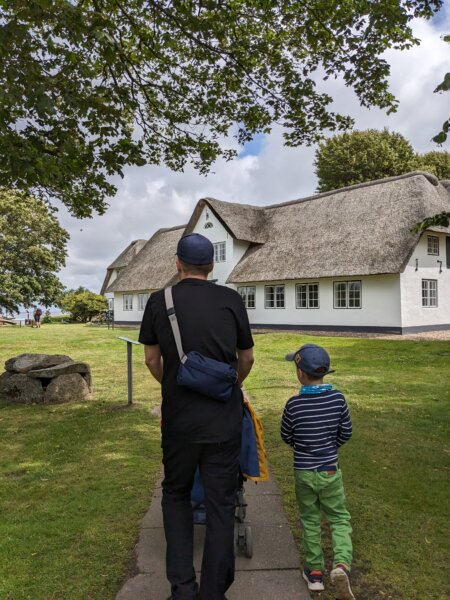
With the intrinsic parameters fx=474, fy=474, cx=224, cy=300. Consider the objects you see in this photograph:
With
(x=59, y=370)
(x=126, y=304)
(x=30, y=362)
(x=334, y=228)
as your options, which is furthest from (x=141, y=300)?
(x=59, y=370)

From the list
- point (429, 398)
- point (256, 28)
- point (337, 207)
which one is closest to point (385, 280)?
point (337, 207)

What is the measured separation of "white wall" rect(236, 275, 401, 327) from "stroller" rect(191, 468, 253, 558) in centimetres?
1988

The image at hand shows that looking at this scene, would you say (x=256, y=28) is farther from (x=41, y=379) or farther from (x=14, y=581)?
(x=14, y=581)

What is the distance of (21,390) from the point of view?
31.3 feet

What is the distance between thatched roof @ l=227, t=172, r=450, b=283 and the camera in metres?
22.4

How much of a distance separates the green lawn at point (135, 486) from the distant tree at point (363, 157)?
3207cm

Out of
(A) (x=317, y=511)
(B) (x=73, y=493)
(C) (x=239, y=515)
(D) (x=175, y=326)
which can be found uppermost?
(D) (x=175, y=326)

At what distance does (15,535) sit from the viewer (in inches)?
155

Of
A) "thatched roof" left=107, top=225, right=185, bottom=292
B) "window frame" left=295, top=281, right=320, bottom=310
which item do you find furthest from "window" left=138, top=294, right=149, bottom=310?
"window frame" left=295, top=281, right=320, bottom=310

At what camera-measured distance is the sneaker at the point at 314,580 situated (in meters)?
3.07

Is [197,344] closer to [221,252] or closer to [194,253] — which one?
[194,253]

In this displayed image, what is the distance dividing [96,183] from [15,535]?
6.60 m

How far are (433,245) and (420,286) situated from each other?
2554 millimetres

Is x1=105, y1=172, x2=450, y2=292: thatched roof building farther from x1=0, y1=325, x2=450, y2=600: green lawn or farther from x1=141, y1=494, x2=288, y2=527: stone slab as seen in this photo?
x1=141, y1=494, x2=288, y2=527: stone slab
